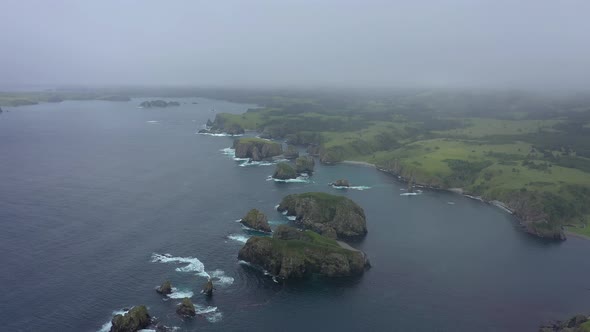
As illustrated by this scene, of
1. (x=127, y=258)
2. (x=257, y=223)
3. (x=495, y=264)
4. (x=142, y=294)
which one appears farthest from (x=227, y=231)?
(x=495, y=264)

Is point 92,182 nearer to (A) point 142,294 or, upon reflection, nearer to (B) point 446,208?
(A) point 142,294

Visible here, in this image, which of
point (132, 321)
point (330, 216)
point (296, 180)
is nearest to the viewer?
point (132, 321)

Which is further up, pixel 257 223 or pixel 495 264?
pixel 257 223

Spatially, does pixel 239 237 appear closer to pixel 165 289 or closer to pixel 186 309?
pixel 165 289

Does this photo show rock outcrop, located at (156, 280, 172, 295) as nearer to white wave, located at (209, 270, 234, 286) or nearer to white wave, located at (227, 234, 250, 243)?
white wave, located at (209, 270, 234, 286)

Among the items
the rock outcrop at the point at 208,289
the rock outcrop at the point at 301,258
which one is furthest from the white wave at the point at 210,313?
the rock outcrop at the point at 301,258

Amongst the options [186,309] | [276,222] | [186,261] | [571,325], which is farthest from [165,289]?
[571,325]
